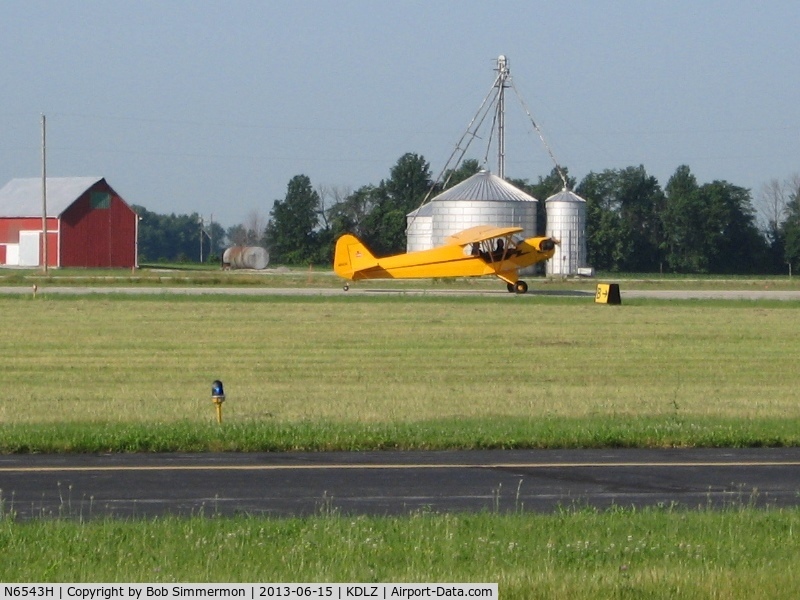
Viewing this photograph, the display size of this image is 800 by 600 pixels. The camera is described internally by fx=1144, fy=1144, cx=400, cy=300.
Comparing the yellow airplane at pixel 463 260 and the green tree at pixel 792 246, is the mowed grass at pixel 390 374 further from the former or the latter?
the green tree at pixel 792 246

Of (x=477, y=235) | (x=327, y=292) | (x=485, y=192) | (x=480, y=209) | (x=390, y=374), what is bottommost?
(x=390, y=374)

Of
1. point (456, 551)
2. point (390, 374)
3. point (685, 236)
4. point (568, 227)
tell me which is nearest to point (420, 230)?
point (568, 227)

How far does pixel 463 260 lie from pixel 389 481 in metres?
35.5

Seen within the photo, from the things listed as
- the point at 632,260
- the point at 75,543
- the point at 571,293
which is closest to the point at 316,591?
the point at 75,543

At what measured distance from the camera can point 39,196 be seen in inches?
3246

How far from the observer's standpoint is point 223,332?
28359 mm

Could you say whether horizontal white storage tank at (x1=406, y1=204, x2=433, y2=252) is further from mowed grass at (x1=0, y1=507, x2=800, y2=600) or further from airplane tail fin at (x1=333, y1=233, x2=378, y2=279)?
mowed grass at (x1=0, y1=507, x2=800, y2=600)

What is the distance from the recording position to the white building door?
77875mm

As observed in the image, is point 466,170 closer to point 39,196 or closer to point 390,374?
point 39,196

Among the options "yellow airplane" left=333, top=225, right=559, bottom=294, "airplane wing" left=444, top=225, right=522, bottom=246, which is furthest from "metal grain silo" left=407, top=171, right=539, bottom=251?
Result: "yellow airplane" left=333, top=225, right=559, bottom=294

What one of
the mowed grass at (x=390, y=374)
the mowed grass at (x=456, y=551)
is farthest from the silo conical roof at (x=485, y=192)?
the mowed grass at (x=456, y=551)

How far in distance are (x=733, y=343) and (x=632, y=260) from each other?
223ft

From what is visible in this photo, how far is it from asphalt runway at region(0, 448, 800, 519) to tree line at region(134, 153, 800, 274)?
7295 cm

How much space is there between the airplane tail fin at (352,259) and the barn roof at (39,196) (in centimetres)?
3542
